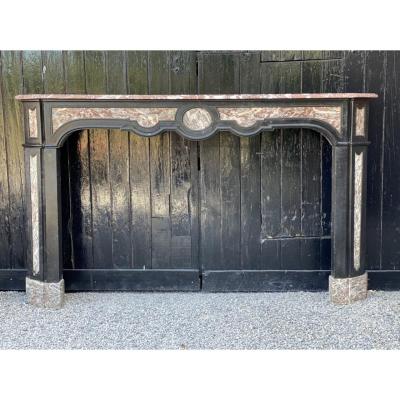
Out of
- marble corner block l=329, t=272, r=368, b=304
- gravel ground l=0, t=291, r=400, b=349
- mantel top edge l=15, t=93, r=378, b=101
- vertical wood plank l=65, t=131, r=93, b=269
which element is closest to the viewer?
gravel ground l=0, t=291, r=400, b=349

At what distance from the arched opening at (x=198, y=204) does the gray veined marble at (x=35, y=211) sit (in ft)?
1.28

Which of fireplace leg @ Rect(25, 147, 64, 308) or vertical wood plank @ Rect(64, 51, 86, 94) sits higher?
vertical wood plank @ Rect(64, 51, 86, 94)

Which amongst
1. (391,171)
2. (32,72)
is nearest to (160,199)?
(32,72)

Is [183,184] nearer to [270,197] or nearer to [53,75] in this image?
[270,197]

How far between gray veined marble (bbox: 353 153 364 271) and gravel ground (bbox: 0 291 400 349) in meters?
0.30

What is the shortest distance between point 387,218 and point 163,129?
165 cm

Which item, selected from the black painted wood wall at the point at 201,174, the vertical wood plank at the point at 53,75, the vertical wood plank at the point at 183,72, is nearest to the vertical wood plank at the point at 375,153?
the black painted wood wall at the point at 201,174

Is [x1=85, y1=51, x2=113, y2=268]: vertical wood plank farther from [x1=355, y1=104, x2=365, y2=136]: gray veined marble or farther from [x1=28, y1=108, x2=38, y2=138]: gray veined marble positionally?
[x1=355, y1=104, x2=365, y2=136]: gray veined marble

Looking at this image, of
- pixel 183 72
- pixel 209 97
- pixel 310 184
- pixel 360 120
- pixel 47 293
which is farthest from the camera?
pixel 310 184

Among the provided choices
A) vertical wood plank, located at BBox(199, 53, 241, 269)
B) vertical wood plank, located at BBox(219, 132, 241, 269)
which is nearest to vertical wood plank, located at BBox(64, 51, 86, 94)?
vertical wood plank, located at BBox(199, 53, 241, 269)

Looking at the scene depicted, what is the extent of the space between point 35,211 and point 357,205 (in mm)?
1962

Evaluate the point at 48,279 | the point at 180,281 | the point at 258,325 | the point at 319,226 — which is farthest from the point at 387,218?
the point at 48,279

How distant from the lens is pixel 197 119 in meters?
3.20

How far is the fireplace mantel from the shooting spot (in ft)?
10.5
